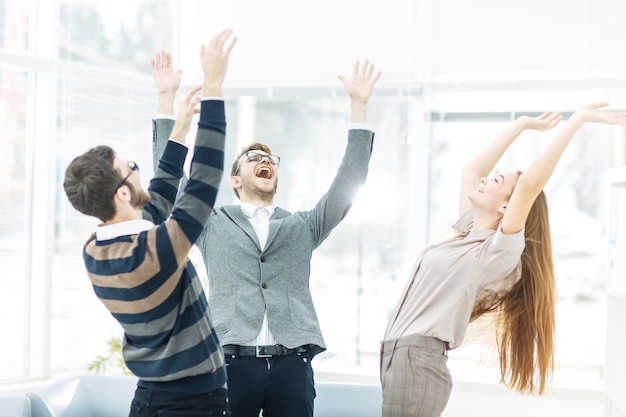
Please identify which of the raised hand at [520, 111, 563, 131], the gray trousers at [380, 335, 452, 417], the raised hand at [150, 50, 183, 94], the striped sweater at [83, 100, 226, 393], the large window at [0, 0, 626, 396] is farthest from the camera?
the large window at [0, 0, 626, 396]

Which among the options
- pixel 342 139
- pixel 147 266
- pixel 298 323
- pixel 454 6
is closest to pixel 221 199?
pixel 342 139

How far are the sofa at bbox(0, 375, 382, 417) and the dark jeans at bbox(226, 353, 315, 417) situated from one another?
716 mm

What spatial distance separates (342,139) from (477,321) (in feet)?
6.51

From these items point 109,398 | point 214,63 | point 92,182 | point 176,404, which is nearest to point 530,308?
point 176,404

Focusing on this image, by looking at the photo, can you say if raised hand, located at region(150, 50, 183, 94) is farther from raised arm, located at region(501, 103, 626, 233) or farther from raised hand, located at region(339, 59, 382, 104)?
raised arm, located at region(501, 103, 626, 233)

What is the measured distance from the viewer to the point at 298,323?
241cm

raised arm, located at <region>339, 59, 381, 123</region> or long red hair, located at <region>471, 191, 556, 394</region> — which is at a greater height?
raised arm, located at <region>339, 59, 381, 123</region>

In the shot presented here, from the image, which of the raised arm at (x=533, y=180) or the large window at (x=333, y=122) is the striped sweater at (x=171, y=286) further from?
the large window at (x=333, y=122)

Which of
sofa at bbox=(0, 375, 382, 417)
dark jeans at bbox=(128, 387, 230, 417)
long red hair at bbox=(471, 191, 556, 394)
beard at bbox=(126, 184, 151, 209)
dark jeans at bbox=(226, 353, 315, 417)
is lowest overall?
sofa at bbox=(0, 375, 382, 417)

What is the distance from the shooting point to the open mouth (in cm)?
259

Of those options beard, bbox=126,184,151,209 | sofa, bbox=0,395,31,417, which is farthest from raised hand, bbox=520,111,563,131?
sofa, bbox=0,395,31,417

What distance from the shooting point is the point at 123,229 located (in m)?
1.79

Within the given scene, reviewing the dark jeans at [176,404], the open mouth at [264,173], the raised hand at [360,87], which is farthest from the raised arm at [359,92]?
the dark jeans at [176,404]

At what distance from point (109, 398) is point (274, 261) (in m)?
1.20
